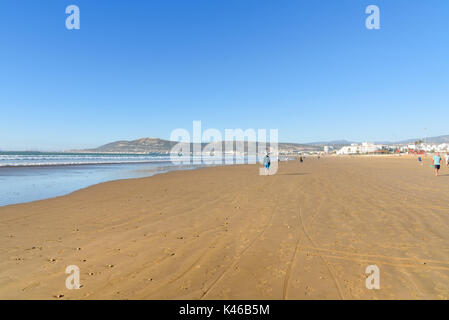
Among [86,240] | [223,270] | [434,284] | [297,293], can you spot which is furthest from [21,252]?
[434,284]

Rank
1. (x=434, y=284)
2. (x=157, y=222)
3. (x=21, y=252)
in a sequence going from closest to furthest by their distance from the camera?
(x=434, y=284), (x=21, y=252), (x=157, y=222)

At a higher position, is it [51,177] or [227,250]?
[51,177]

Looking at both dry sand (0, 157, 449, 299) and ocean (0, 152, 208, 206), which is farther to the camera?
ocean (0, 152, 208, 206)

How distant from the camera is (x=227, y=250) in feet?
17.1

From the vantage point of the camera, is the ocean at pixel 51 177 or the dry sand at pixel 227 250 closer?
the dry sand at pixel 227 250

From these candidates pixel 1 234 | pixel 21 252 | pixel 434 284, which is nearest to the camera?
pixel 434 284

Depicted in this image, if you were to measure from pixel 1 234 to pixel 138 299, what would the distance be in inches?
212

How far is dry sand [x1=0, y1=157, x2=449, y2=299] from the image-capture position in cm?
367

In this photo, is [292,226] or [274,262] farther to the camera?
[292,226]

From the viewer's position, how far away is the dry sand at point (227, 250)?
12.1 feet

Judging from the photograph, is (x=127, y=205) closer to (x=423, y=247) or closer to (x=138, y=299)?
(x=138, y=299)

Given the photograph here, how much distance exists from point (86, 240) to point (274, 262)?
14.4 ft

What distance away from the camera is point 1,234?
633 centimetres

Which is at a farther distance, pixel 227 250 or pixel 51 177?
pixel 51 177
